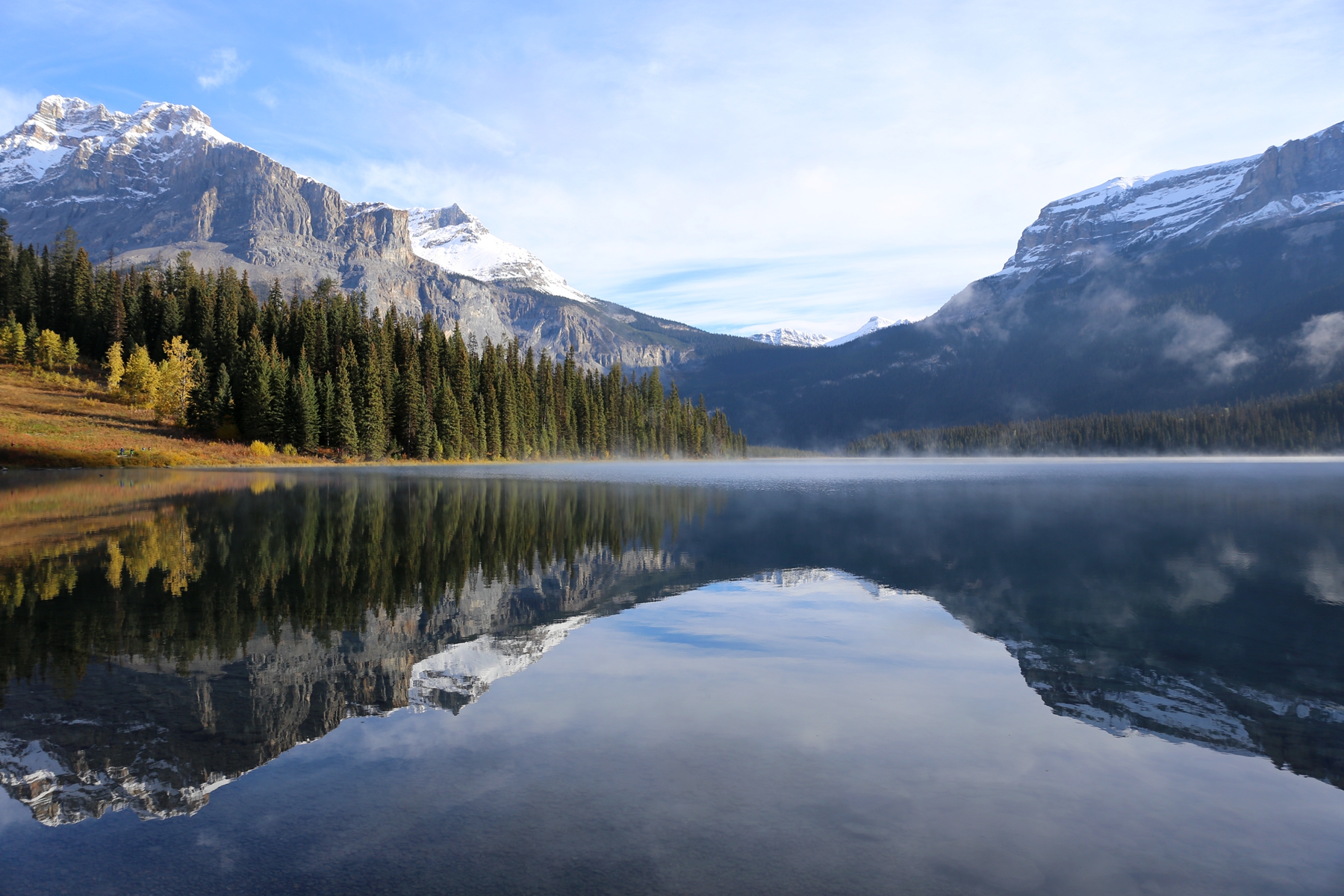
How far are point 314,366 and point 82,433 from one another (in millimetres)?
30961

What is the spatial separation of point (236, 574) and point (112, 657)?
6.28 m

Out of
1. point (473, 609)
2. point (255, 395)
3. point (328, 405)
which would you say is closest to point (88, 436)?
point (255, 395)

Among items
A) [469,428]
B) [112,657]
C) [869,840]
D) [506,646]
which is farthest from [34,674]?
[469,428]

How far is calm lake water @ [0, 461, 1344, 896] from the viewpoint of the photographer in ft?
17.5

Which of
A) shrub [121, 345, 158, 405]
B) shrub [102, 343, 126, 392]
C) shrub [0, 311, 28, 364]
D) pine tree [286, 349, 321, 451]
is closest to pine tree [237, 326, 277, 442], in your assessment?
pine tree [286, 349, 321, 451]

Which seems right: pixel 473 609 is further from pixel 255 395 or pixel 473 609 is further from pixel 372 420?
pixel 372 420

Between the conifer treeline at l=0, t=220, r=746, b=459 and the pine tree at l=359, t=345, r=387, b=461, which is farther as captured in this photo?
the pine tree at l=359, t=345, r=387, b=461

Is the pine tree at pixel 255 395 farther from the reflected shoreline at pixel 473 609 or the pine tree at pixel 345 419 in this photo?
the reflected shoreline at pixel 473 609

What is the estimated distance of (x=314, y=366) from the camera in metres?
98.9

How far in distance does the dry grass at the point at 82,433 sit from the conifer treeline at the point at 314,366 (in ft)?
20.2

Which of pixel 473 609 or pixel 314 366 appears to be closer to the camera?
pixel 473 609

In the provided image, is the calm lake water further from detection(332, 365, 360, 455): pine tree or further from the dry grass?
detection(332, 365, 360, 455): pine tree

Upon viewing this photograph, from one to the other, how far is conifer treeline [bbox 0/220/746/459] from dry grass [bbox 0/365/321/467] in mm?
6157

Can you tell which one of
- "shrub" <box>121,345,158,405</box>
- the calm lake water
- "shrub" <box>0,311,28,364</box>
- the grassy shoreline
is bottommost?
the calm lake water
